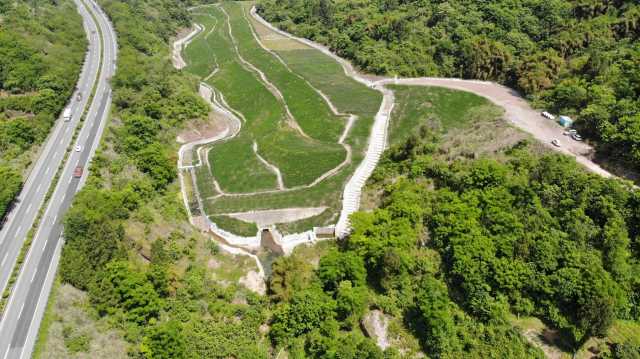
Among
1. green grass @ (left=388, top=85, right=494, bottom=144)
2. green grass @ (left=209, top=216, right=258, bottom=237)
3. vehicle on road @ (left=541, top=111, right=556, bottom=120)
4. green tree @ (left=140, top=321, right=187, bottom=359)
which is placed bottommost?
green grass @ (left=209, top=216, right=258, bottom=237)

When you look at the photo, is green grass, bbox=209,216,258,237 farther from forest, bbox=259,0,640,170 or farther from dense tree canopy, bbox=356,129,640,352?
forest, bbox=259,0,640,170

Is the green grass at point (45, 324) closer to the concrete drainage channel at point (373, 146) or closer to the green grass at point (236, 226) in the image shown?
the concrete drainage channel at point (373, 146)

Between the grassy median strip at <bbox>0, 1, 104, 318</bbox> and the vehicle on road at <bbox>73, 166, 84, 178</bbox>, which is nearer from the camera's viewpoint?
the grassy median strip at <bbox>0, 1, 104, 318</bbox>

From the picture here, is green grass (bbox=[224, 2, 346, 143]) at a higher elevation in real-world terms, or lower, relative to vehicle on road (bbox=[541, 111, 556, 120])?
lower

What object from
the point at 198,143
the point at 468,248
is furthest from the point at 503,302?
the point at 198,143

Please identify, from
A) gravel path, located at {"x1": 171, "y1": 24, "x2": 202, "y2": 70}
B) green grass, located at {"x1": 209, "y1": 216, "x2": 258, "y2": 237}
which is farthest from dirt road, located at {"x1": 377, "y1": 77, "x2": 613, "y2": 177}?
gravel path, located at {"x1": 171, "y1": 24, "x2": 202, "y2": 70}

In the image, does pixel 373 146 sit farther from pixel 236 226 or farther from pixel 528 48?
pixel 528 48
